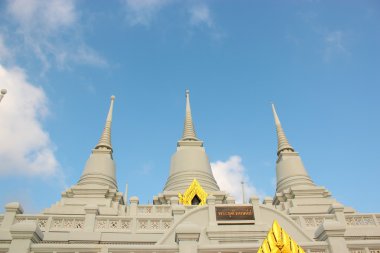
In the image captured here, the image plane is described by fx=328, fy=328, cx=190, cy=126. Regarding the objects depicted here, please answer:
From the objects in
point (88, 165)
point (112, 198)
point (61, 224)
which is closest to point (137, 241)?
point (61, 224)

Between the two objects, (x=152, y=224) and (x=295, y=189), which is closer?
(x=152, y=224)

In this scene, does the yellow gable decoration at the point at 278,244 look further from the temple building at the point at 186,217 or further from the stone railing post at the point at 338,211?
the stone railing post at the point at 338,211

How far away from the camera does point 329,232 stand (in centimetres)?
864

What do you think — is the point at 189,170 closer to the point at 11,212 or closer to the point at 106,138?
the point at 106,138

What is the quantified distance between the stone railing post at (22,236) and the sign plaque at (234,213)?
10.4 meters

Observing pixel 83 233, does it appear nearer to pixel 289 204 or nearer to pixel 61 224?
pixel 61 224

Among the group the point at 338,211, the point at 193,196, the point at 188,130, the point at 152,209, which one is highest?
the point at 188,130

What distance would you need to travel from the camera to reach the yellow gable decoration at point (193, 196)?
24841 millimetres

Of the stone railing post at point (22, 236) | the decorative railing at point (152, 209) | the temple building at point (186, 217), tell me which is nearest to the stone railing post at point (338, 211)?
the temple building at point (186, 217)

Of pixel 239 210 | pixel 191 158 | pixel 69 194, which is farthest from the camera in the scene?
pixel 191 158

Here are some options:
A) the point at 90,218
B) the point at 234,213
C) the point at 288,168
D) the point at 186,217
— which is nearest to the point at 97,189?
the point at 90,218

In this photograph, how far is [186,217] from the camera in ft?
55.1

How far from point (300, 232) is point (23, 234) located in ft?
42.0

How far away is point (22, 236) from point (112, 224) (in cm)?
840
